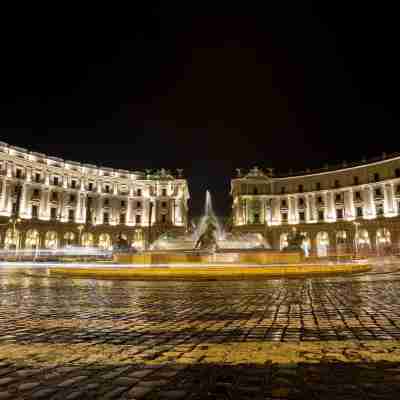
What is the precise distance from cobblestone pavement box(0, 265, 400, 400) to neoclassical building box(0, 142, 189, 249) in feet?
136

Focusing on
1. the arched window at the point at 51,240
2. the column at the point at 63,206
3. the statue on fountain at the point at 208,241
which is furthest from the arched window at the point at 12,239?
the statue on fountain at the point at 208,241

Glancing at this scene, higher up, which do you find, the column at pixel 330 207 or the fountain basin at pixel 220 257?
the column at pixel 330 207

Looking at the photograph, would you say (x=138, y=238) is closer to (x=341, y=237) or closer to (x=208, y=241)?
(x=341, y=237)

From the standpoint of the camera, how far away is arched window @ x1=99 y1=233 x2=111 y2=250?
61438 millimetres

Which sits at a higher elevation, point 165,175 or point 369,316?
point 165,175

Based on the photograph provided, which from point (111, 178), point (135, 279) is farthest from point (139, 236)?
point (135, 279)

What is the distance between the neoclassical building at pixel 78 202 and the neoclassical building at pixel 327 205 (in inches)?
643

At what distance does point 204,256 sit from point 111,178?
169 ft

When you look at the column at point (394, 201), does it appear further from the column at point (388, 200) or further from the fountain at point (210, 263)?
the fountain at point (210, 263)

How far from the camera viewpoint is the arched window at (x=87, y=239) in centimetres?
5944

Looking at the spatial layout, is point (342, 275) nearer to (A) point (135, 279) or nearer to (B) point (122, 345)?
(A) point (135, 279)

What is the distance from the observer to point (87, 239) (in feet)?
197

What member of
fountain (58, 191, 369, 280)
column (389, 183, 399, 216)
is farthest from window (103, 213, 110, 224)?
column (389, 183, 399, 216)

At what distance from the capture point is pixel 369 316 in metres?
5.82
